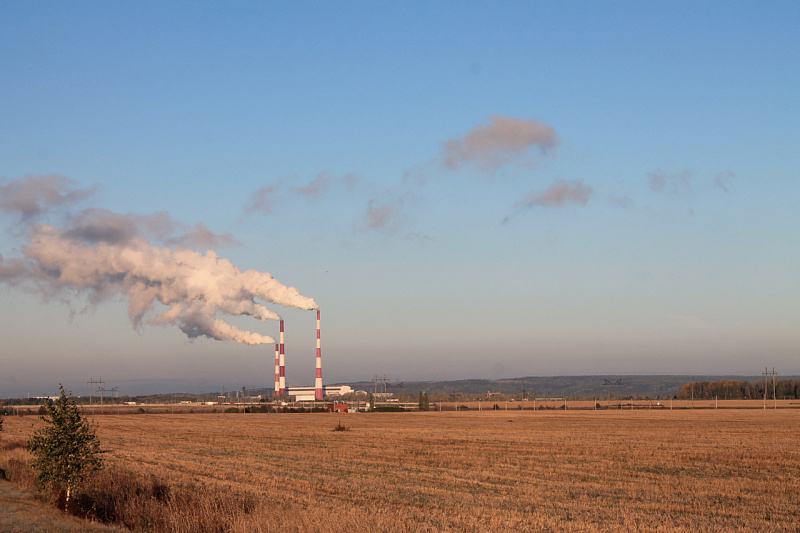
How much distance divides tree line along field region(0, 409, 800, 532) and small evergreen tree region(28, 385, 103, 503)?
2.53 metres

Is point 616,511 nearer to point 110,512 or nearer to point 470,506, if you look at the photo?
point 470,506

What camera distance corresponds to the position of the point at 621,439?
162ft

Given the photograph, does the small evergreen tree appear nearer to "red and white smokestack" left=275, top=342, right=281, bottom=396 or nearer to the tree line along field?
the tree line along field

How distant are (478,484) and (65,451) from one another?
13249 millimetres

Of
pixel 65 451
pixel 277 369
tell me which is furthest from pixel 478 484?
pixel 277 369

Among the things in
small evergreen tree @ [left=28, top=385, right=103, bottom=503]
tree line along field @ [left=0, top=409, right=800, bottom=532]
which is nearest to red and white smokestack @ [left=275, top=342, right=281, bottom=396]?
tree line along field @ [left=0, top=409, right=800, bottom=532]

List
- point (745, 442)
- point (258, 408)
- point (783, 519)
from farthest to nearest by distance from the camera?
point (258, 408) → point (745, 442) → point (783, 519)

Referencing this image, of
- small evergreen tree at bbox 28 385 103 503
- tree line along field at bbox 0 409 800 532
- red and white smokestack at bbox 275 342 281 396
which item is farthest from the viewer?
red and white smokestack at bbox 275 342 281 396

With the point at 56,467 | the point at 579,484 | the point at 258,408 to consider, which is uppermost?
the point at 56,467

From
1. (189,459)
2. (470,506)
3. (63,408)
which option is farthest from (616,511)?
(189,459)

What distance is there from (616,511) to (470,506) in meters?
3.86

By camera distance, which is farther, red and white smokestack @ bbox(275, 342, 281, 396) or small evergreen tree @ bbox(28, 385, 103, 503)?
red and white smokestack @ bbox(275, 342, 281, 396)

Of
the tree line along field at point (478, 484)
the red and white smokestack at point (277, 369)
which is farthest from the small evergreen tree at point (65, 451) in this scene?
the red and white smokestack at point (277, 369)

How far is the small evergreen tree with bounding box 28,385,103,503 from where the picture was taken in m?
21.4
